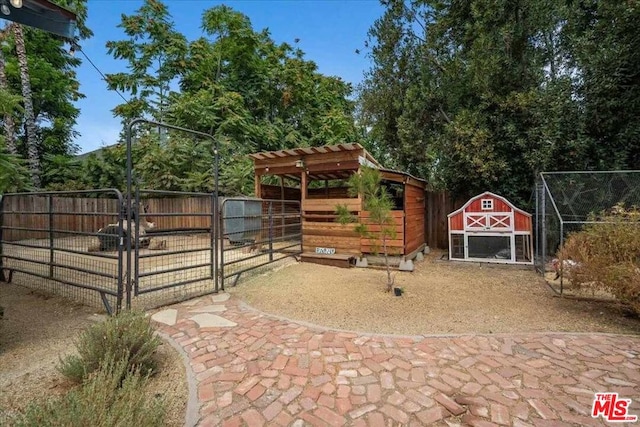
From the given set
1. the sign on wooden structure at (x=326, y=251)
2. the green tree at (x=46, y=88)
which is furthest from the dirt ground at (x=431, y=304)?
the green tree at (x=46, y=88)

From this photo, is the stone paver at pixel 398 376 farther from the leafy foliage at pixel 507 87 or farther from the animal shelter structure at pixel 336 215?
the leafy foliage at pixel 507 87

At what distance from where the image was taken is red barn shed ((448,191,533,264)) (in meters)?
6.45

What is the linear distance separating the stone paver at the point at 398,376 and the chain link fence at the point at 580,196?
3527mm

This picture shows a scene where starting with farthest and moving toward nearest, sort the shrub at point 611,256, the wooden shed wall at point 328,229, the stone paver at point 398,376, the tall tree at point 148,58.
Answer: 1. the tall tree at point 148,58
2. the wooden shed wall at point 328,229
3. the shrub at point 611,256
4. the stone paver at point 398,376

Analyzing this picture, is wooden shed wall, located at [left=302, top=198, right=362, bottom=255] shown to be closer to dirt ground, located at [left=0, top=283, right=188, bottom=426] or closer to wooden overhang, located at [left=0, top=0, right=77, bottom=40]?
dirt ground, located at [left=0, top=283, right=188, bottom=426]

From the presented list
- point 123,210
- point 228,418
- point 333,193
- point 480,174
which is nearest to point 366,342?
point 228,418

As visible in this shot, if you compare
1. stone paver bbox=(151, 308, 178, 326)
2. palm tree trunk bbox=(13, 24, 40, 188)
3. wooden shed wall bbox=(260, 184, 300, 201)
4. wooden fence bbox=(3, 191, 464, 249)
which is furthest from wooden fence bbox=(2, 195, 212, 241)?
stone paver bbox=(151, 308, 178, 326)

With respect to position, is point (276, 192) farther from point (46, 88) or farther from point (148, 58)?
point (46, 88)

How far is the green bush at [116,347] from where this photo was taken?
2212 millimetres

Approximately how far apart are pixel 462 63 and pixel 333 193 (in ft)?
18.0

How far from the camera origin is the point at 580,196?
20.6ft

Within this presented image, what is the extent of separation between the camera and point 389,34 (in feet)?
29.6

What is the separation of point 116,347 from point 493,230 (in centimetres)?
686

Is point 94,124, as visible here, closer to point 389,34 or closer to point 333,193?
point 333,193
